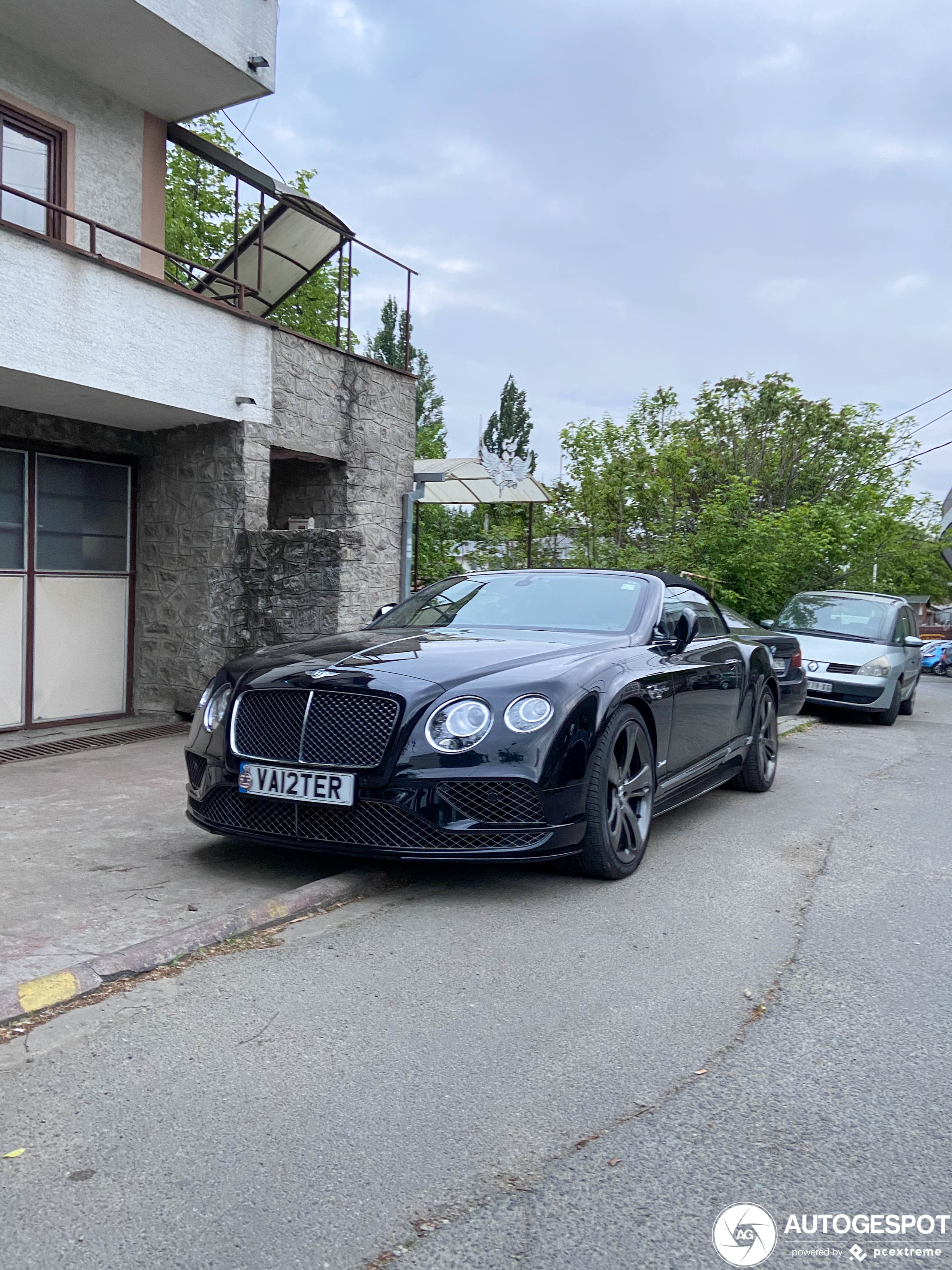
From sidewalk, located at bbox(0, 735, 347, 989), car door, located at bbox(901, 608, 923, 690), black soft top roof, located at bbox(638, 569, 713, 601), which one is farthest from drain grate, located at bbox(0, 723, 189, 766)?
car door, located at bbox(901, 608, 923, 690)

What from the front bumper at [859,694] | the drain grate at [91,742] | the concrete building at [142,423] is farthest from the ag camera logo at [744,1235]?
the front bumper at [859,694]

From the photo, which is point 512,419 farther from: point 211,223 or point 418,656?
point 418,656

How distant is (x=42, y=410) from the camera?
29.1 feet

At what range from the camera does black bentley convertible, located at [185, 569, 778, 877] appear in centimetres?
449

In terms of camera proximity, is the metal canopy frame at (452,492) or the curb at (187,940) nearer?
the curb at (187,940)

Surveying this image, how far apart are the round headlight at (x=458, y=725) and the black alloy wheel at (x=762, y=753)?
11.0 feet

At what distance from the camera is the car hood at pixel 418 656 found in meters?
4.79

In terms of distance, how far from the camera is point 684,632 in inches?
237

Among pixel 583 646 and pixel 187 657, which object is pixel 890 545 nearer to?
pixel 187 657

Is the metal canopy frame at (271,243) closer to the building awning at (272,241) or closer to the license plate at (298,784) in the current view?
the building awning at (272,241)

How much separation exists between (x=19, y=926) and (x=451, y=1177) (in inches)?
92.8

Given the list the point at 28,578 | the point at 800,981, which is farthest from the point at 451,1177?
the point at 28,578

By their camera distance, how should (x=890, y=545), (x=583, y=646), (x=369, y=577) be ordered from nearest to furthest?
(x=583, y=646)
(x=369, y=577)
(x=890, y=545)

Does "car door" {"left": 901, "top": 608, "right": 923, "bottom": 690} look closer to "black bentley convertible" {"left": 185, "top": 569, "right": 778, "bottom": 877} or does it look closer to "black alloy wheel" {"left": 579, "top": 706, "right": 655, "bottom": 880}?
"black bentley convertible" {"left": 185, "top": 569, "right": 778, "bottom": 877}
